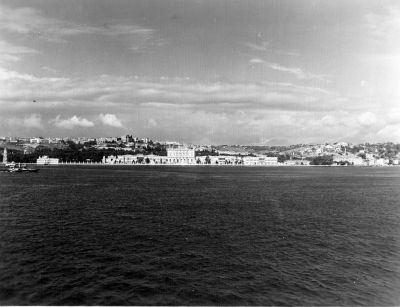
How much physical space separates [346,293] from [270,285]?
2.46m

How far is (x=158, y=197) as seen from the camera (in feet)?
128

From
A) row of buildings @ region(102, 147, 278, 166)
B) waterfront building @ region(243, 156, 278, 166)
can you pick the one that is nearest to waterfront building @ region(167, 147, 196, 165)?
row of buildings @ region(102, 147, 278, 166)

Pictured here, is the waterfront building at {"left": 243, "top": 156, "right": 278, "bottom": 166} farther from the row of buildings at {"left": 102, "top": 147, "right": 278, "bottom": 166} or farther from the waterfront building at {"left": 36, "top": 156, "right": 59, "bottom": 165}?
the waterfront building at {"left": 36, "top": 156, "right": 59, "bottom": 165}

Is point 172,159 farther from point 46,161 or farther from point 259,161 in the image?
point 46,161

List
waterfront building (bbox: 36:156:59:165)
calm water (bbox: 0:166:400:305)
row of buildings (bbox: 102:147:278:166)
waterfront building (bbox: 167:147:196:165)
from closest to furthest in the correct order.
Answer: calm water (bbox: 0:166:400:305) < waterfront building (bbox: 36:156:59:165) < row of buildings (bbox: 102:147:278:166) < waterfront building (bbox: 167:147:196:165)

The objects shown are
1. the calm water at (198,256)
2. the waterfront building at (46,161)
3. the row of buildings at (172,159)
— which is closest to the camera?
the calm water at (198,256)

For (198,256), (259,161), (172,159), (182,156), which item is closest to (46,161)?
(172,159)

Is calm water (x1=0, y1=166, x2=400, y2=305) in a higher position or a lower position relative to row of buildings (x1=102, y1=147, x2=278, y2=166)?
lower

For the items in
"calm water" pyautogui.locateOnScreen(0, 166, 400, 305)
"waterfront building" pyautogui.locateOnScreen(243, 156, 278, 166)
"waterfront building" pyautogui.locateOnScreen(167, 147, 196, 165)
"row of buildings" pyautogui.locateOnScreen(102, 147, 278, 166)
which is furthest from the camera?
"waterfront building" pyautogui.locateOnScreen(243, 156, 278, 166)

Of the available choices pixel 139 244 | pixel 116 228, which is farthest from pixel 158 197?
pixel 139 244

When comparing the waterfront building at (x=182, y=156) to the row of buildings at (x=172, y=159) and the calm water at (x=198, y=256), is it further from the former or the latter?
the calm water at (x=198, y=256)

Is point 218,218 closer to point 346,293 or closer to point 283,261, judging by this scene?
point 283,261

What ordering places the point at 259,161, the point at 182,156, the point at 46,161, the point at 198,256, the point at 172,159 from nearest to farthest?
the point at 198,256 < the point at 46,161 < the point at 172,159 < the point at 182,156 < the point at 259,161

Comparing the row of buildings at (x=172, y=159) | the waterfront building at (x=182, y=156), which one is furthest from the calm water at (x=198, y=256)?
the waterfront building at (x=182, y=156)
